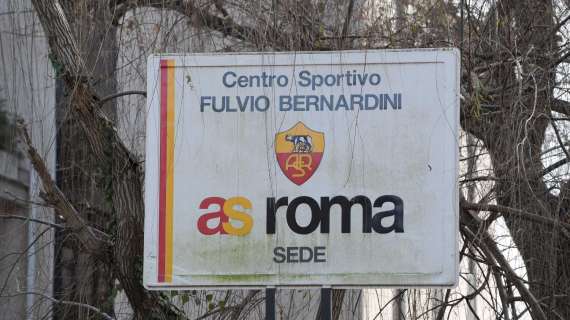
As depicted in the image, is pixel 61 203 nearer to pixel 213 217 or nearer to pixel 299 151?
pixel 213 217

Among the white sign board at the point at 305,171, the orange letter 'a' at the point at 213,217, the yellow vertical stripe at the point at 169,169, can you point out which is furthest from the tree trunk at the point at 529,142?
the yellow vertical stripe at the point at 169,169

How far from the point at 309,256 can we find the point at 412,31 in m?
2.14

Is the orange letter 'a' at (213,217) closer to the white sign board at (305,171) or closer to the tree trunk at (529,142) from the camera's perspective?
the white sign board at (305,171)

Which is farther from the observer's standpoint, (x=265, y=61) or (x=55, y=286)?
(x=55, y=286)

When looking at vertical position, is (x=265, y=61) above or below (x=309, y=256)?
above

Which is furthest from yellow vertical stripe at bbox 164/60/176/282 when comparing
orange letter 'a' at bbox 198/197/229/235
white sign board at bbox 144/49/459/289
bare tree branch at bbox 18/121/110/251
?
bare tree branch at bbox 18/121/110/251

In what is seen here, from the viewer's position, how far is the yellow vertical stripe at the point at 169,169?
4.81m

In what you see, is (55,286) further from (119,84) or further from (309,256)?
(309,256)

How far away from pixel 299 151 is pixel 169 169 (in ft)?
2.08

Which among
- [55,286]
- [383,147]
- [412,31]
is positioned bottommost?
[55,286]

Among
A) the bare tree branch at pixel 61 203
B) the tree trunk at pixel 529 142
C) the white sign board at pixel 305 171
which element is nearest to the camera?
the white sign board at pixel 305 171

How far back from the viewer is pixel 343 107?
4.86 metres

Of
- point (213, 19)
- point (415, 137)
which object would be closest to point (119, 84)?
point (213, 19)

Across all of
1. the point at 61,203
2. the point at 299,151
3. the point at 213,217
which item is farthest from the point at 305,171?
the point at 61,203
